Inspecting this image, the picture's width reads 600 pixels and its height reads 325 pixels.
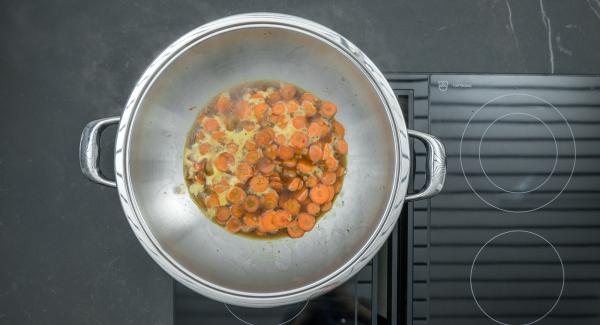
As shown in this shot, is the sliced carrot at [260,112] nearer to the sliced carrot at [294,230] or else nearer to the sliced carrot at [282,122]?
the sliced carrot at [282,122]

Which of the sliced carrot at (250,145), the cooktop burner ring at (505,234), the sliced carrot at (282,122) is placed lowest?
the cooktop burner ring at (505,234)

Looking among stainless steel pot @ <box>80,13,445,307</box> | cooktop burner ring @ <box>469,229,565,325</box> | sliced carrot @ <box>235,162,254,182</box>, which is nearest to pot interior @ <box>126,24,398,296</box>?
stainless steel pot @ <box>80,13,445,307</box>

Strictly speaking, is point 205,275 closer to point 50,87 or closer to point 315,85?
point 315,85

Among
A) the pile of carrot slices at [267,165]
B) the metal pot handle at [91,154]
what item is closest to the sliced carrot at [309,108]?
the pile of carrot slices at [267,165]

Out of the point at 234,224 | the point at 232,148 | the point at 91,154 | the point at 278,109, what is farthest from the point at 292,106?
the point at 91,154

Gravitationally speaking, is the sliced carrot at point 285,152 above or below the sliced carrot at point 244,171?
above

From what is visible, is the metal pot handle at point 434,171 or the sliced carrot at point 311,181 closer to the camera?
the metal pot handle at point 434,171

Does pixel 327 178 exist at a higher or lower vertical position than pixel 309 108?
lower

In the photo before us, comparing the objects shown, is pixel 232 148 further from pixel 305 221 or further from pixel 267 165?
pixel 305 221
